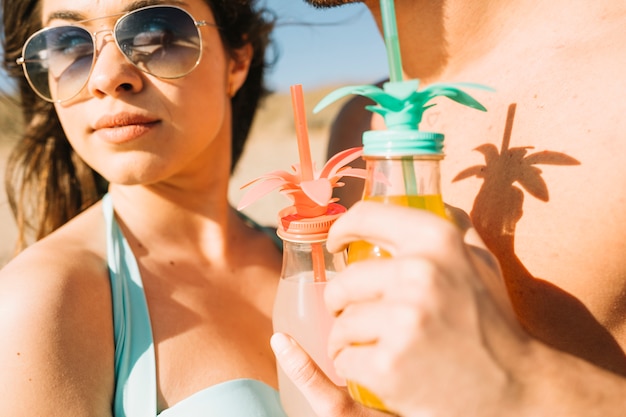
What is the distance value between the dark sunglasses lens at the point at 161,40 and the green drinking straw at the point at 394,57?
3.53 feet

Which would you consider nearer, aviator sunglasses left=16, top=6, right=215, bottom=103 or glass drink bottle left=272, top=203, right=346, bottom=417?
glass drink bottle left=272, top=203, right=346, bottom=417

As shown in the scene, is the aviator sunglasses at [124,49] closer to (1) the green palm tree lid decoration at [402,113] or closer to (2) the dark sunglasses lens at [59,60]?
(2) the dark sunglasses lens at [59,60]

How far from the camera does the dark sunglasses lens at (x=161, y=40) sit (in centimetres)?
206

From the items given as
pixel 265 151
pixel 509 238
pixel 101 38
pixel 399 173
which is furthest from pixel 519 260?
pixel 265 151

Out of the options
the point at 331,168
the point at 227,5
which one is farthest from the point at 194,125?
the point at 331,168

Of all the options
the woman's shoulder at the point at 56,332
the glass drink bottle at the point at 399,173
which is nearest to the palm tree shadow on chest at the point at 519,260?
the glass drink bottle at the point at 399,173

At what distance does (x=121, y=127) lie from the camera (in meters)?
2.05

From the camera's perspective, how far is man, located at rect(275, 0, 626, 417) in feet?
3.38

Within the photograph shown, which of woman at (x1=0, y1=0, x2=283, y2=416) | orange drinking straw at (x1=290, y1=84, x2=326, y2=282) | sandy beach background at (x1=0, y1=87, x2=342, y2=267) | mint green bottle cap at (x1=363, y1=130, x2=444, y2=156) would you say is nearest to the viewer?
mint green bottle cap at (x1=363, y1=130, x2=444, y2=156)

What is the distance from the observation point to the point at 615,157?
1517 millimetres

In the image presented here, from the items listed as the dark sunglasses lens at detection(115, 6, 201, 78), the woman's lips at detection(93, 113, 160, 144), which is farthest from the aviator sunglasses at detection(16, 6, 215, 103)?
the woman's lips at detection(93, 113, 160, 144)

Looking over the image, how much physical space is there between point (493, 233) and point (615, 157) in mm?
371

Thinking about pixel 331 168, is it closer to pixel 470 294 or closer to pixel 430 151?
pixel 430 151

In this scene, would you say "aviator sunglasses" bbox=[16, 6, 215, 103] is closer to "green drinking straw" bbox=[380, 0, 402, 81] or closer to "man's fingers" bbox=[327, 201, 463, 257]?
"green drinking straw" bbox=[380, 0, 402, 81]
